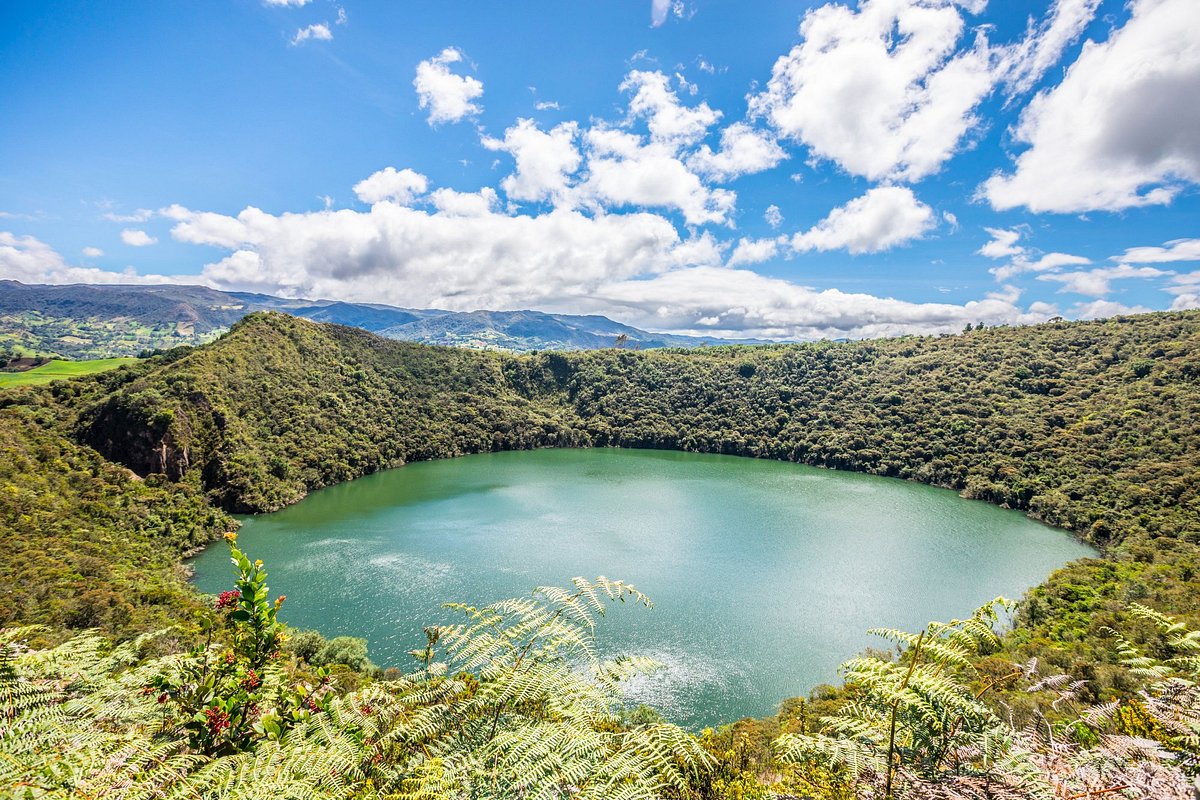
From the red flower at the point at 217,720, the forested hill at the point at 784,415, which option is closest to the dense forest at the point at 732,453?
the red flower at the point at 217,720

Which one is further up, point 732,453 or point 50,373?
point 50,373

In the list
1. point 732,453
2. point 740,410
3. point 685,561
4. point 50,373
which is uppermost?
point 50,373

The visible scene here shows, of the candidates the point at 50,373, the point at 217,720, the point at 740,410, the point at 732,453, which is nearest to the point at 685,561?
the point at 217,720

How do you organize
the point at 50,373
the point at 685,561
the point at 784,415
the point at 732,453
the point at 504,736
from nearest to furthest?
the point at 504,736, the point at 685,561, the point at 50,373, the point at 732,453, the point at 784,415

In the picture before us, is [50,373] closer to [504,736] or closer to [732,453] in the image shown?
[504,736]

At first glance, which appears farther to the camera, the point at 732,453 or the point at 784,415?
the point at 784,415

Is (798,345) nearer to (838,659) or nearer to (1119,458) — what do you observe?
(1119,458)
